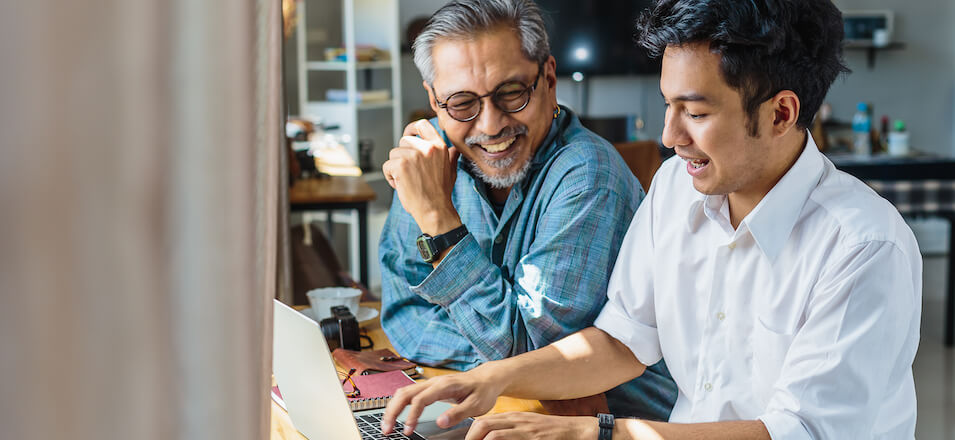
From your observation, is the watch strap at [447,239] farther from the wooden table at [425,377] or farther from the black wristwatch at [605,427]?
the black wristwatch at [605,427]

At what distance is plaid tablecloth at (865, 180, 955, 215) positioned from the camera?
13.6 feet

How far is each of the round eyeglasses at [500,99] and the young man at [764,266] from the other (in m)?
0.37

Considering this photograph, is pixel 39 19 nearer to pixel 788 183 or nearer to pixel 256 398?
pixel 256 398

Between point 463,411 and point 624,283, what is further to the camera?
point 624,283

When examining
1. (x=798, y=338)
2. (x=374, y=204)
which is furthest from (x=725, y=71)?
(x=374, y=204)

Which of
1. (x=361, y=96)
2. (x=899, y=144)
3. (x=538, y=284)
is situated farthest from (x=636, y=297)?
(x=361, y=96)

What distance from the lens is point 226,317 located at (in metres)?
0.28

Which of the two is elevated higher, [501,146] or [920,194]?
[501,146]

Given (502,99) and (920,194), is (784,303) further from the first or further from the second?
(920,194)

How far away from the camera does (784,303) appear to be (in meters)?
1.15

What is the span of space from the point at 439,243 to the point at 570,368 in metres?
0.32

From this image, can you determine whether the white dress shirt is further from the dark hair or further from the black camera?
the black camera

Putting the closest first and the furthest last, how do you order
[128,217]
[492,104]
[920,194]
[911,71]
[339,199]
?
[128,217] → [492,104] → [339,199] → [920,194] → [911,71]

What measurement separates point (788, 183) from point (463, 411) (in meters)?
0.54
